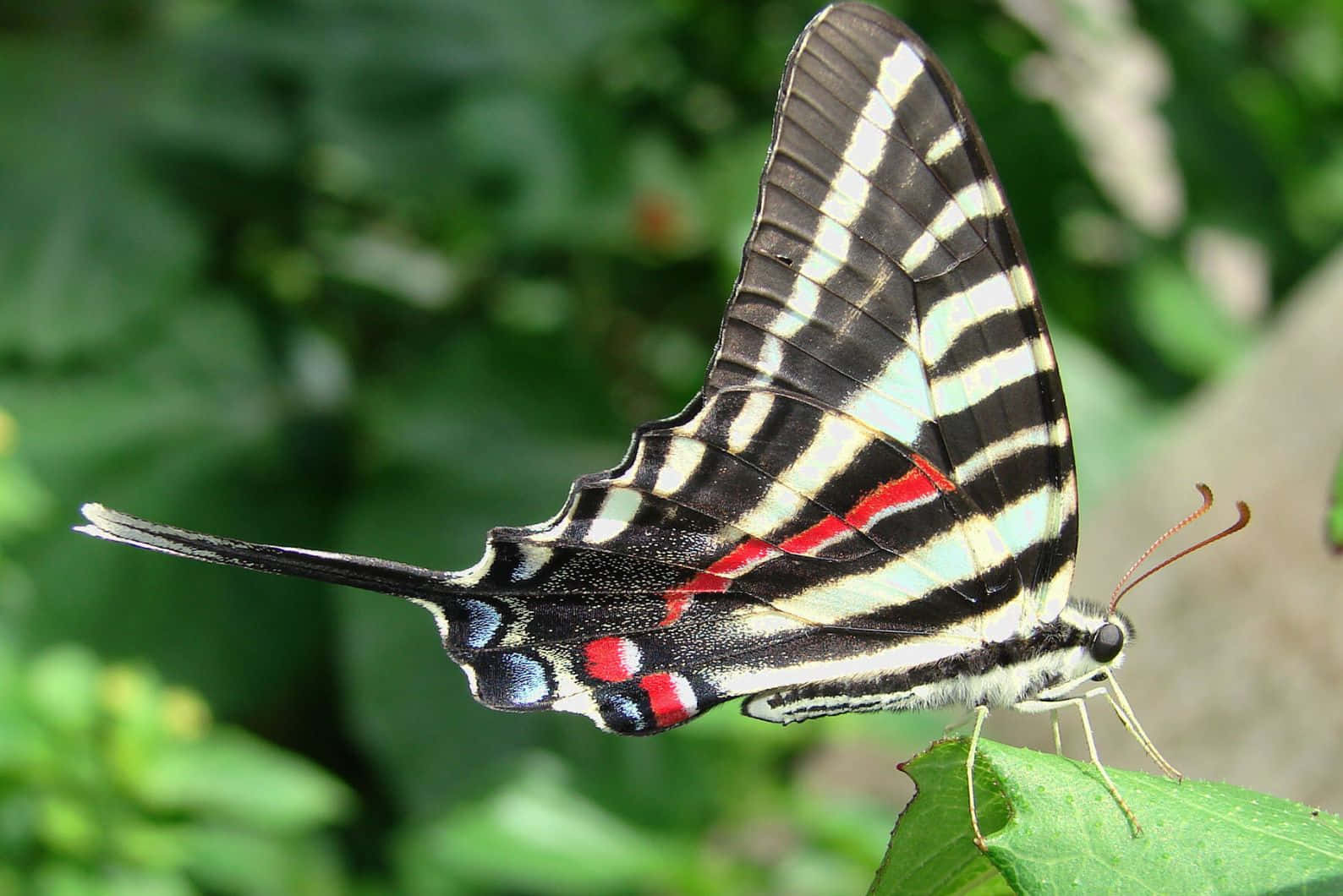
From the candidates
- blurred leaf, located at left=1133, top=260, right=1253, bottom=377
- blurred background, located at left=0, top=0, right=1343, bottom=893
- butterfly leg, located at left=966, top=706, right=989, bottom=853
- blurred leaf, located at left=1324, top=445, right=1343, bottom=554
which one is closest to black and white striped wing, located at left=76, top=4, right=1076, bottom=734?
blurred leaf, located at left=1324, top=445, right=1343, bottom=554

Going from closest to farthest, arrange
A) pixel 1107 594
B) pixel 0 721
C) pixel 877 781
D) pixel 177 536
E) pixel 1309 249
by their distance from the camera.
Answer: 1. pixel 177 536
2. pixel 0 721
3. pixel 1107 594
4. pixel 877 781
5. pixel 1309 249

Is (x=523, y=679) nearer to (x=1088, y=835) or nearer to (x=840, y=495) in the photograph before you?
(x=840, y=495)

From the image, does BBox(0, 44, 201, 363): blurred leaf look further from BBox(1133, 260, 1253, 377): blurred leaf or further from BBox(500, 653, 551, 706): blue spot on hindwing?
BBox(1133, 260, 1253, 377): blurred leaf

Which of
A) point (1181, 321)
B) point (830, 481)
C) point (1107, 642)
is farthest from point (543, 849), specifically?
→ point (1181, 321)

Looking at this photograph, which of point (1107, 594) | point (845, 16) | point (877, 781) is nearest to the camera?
point (845, 16)

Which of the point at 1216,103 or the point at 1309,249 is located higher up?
the point at 1216,103

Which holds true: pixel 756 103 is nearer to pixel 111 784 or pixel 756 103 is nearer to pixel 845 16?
pixel 845 16

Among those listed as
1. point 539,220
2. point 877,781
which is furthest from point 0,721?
point 877,781
